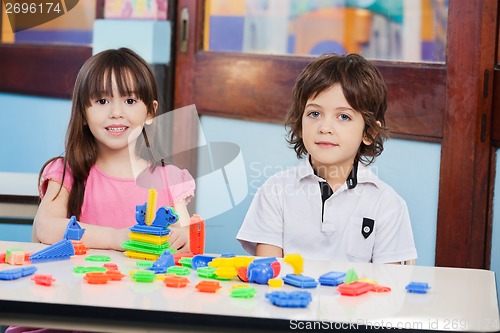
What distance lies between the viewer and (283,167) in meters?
2.77

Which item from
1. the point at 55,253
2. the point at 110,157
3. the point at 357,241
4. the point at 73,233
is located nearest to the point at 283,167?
the point at 110,157

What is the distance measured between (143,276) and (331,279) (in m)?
0.29

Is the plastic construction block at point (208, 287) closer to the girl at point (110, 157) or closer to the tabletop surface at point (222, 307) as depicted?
the tabletop surface at point (222, 307)

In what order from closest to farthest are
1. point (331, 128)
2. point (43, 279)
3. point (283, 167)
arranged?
point (43, 279)
point (331, 128)
point (283, 167)

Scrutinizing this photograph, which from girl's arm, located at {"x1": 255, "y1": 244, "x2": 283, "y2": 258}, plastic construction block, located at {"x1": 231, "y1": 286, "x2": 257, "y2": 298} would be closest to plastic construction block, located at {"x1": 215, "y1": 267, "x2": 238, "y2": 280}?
plastic construction block, located at {"x1": 231, "y1": 286, "x2": 257, "y2": 298}

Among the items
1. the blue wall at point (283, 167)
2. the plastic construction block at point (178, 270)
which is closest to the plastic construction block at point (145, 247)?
the plastic construction block at point (178, 270)

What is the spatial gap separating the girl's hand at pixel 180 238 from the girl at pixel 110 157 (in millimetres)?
142

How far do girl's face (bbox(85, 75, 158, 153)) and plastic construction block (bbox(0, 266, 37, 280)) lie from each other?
624 millimetres

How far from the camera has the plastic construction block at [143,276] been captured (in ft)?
4.24

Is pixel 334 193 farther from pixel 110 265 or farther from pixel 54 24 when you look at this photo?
pixel 54 24

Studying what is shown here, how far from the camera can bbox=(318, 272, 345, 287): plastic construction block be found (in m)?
1.33

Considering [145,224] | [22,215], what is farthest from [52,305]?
[22,215]

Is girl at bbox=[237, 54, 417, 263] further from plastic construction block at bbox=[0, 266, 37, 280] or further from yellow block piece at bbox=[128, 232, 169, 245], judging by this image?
plastic construction block at bbox=[0, 266, 37, 280]

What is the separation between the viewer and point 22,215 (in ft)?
7.16
